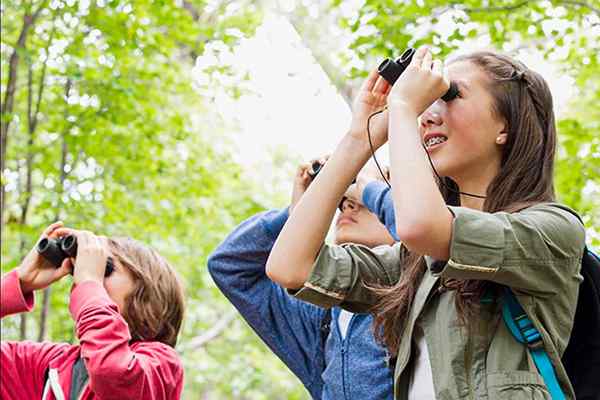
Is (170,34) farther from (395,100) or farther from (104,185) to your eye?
(395,100)

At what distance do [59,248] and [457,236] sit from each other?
5.98ft

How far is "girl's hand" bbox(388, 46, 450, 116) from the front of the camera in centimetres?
200

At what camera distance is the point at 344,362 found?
260 centimetres

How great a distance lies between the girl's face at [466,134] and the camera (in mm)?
2072

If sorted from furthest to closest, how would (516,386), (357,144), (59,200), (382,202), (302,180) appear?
(59,200)
(302,180)
(382,202)
(357,144)
(516,386)

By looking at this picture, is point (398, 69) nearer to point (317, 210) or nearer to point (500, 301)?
point (317, 210)

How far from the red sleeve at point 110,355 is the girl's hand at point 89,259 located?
46mm

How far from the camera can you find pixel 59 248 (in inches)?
127

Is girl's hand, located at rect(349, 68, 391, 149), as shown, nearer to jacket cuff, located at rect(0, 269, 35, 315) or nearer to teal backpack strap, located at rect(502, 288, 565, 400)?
teal backpack strap, located at rect(502, 288, 565, 400)

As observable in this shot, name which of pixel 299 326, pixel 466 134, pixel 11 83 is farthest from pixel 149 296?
pixel 11 83

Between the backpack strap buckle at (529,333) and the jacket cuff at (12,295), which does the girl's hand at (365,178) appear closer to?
the backpack strap buckle at (529,333)

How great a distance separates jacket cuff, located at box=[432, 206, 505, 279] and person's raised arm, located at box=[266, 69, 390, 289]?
0.39 m

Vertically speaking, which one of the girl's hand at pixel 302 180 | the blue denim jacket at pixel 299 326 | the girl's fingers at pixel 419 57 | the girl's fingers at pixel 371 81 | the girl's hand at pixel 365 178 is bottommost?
the blue denim jacket at pixel 299 326

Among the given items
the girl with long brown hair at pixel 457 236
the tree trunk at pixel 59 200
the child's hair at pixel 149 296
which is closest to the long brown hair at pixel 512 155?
the girl with long brown hair at pixel 457 236
